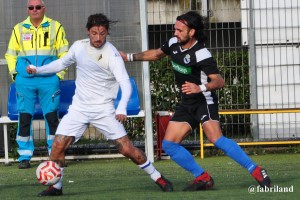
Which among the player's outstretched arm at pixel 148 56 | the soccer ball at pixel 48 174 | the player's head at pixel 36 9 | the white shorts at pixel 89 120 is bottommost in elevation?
the soccer ball at pixel 48 174

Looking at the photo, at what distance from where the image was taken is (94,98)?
9922 millimetres

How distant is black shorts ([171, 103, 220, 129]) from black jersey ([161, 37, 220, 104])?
6 cm

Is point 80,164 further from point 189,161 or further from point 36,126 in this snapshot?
point 189,161

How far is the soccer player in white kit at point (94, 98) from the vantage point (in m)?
9.80

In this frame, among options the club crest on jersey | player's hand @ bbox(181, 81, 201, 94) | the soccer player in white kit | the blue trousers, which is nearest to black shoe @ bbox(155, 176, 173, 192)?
the soccer player in white kit

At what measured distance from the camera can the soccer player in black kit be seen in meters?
9.97

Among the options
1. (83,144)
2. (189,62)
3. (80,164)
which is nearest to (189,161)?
(189,62)

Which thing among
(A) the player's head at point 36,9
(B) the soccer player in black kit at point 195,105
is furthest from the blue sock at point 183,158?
(A) the player's head at point 36,9

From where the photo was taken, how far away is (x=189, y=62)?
10.0 meters

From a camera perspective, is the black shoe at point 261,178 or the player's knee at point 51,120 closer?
the black shoe at point 261,178

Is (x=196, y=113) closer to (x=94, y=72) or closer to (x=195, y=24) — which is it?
(x=195, y=24)

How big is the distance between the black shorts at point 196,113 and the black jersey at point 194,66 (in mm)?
57

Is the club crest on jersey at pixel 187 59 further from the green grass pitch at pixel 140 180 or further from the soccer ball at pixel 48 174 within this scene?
the soccer ball at pixel 48 174

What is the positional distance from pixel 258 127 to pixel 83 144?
2.72 meters
